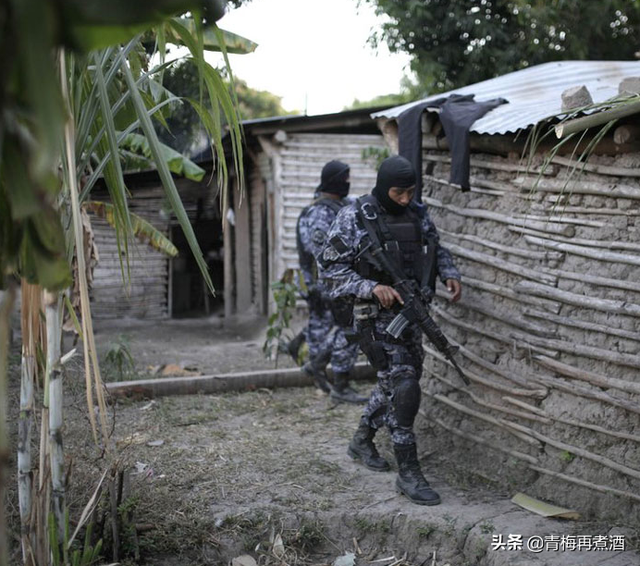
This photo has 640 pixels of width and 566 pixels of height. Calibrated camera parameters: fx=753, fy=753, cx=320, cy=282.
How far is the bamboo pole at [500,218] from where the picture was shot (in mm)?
3898

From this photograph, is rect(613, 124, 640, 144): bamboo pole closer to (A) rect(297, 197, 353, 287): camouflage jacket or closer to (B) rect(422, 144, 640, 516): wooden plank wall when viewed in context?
(B) rect(422, 144, 640, 516): wooden plank wall

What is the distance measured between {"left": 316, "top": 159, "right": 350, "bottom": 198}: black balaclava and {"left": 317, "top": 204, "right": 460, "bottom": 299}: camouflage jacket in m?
1.58

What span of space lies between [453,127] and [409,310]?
116cm

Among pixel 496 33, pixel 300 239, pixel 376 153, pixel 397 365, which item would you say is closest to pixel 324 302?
pixel 300 239

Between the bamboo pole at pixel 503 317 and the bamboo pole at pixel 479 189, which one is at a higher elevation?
the bamboo pole at pixel 479 189

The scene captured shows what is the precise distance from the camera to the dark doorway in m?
14.1

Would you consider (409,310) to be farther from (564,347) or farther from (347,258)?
(564,347)

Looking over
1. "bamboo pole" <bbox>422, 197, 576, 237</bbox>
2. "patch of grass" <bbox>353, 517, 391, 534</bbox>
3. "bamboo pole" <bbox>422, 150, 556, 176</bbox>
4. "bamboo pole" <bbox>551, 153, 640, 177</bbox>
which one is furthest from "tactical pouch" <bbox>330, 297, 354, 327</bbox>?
"bamboo pole" <bbox>551, 153, 640, 177</bbox>

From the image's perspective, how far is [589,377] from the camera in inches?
146

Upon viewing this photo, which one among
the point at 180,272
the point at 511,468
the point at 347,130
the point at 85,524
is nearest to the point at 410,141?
the point at 511,468

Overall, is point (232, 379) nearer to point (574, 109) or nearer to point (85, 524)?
point (85, 524)

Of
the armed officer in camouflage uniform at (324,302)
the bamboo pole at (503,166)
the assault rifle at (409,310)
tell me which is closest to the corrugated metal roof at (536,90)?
the bamboo pole at (503,166)

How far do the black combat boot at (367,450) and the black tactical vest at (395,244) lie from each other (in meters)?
0.94

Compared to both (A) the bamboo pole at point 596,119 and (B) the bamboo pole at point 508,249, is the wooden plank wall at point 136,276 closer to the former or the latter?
(B) the bamboo pole at point 508,249
